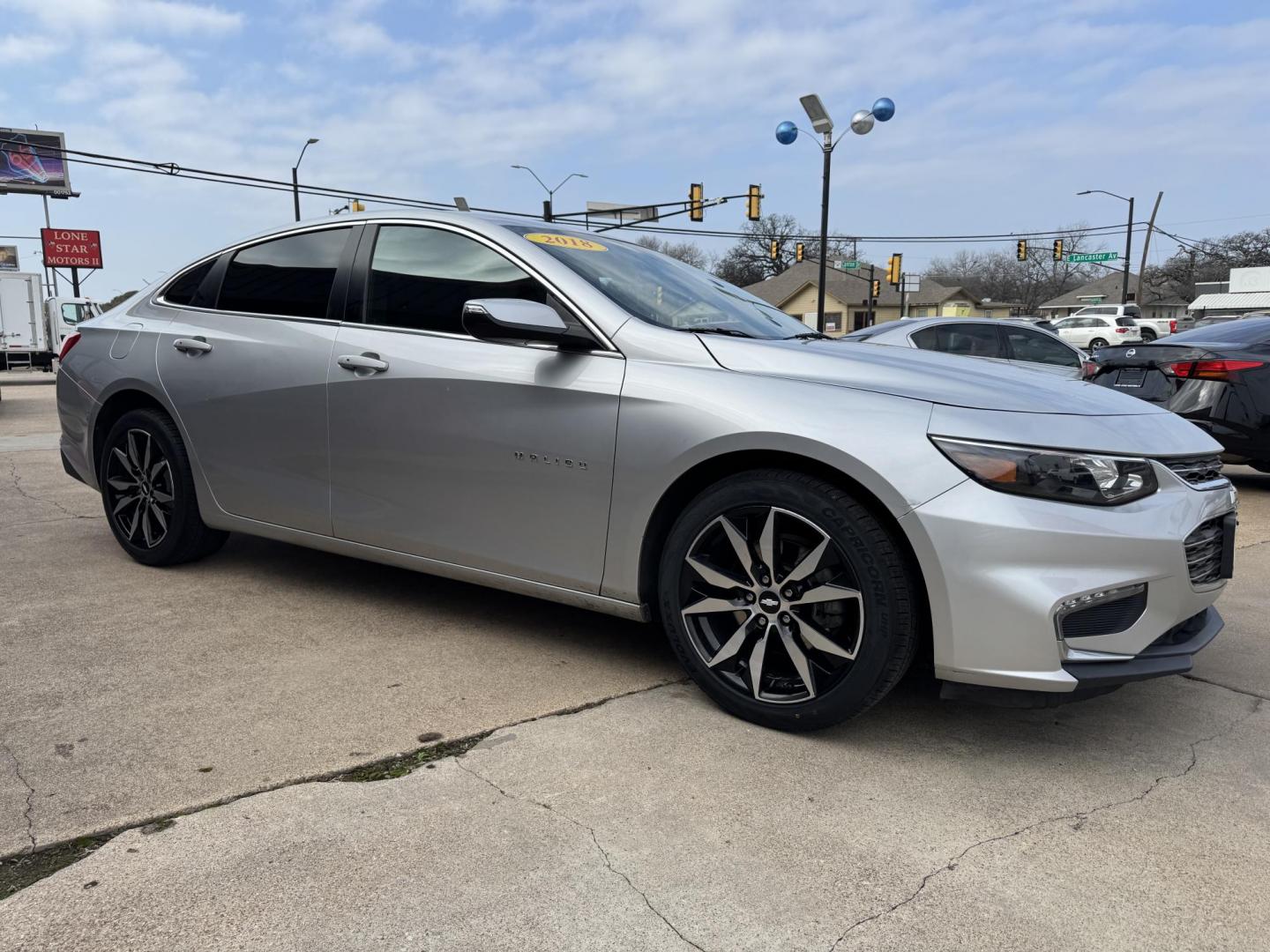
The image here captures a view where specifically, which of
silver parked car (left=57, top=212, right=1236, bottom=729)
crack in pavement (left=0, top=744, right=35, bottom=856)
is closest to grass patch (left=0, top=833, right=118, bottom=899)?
crack in pavement (left=0, top=744, right=35, bottom=856)

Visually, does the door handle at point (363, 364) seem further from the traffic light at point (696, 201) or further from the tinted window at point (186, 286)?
the traffic light at point (696, 201)

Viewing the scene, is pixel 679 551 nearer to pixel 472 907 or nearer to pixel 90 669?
pixel 472 907

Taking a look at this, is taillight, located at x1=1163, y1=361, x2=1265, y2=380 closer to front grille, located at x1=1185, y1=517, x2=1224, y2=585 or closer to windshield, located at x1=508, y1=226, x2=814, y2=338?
windshield, located at x1=508, y1=226, x2=814, y2=338

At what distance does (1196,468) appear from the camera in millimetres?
2734

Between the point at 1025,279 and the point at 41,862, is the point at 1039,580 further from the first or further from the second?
the point at 1025,279

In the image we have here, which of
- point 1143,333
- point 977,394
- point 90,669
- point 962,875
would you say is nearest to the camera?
point 962,875

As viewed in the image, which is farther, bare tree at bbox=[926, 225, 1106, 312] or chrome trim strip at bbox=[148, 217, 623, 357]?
bare tree at bbox=[926, 225, 1106, 312]

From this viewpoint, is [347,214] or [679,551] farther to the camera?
[347,214]

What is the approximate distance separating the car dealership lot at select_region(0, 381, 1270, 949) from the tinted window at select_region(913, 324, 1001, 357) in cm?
596

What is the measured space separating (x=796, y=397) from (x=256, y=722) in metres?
1.91

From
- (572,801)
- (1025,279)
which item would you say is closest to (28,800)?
(572,801)

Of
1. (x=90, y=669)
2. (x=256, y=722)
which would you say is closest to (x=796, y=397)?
(x=256, y=722)

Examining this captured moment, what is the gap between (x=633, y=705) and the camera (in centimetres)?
301

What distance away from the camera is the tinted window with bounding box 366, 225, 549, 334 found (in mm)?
3352
